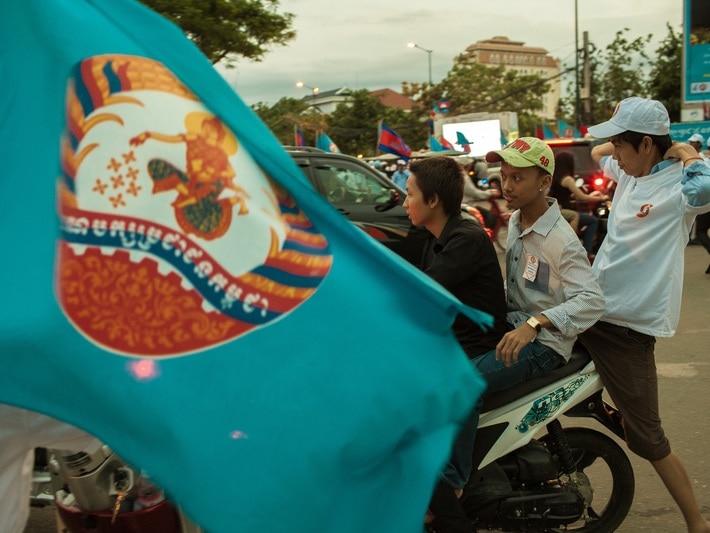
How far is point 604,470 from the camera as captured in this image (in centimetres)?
361

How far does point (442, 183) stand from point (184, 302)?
1567mm

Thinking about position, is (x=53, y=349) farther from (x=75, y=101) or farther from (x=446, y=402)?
(x=446, y=402)

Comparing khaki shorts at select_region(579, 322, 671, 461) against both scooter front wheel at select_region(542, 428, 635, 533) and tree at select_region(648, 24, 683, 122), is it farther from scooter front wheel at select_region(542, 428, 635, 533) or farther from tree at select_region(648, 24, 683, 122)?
tree at select_region(648, 24, 683, 122)

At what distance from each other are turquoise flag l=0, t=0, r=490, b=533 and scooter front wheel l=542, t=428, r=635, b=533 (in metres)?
1.81

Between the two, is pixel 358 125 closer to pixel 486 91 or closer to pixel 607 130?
pixel 486 91

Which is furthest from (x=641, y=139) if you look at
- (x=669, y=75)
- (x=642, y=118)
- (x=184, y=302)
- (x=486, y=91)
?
(x=486, y=91)

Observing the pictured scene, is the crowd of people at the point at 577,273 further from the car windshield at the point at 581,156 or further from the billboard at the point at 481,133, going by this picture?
the billboard at the point at 481,133

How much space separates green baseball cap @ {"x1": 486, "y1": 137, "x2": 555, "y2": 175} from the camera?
310 cm

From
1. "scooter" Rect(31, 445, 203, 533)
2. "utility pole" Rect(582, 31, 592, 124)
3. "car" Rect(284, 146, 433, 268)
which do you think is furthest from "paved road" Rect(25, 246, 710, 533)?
"utility pole" Rect(582, 31, 592, 124)

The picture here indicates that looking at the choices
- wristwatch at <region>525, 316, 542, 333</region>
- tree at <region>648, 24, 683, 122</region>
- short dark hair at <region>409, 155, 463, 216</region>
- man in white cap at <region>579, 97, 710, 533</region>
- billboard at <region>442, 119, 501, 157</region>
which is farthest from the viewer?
billboard at <region>442, 119, 501, 157</region>

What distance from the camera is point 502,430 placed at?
3.14 m

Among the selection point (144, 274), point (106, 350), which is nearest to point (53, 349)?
point (106, 350)

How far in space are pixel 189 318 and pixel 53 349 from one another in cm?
27

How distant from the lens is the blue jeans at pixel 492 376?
117 inches
